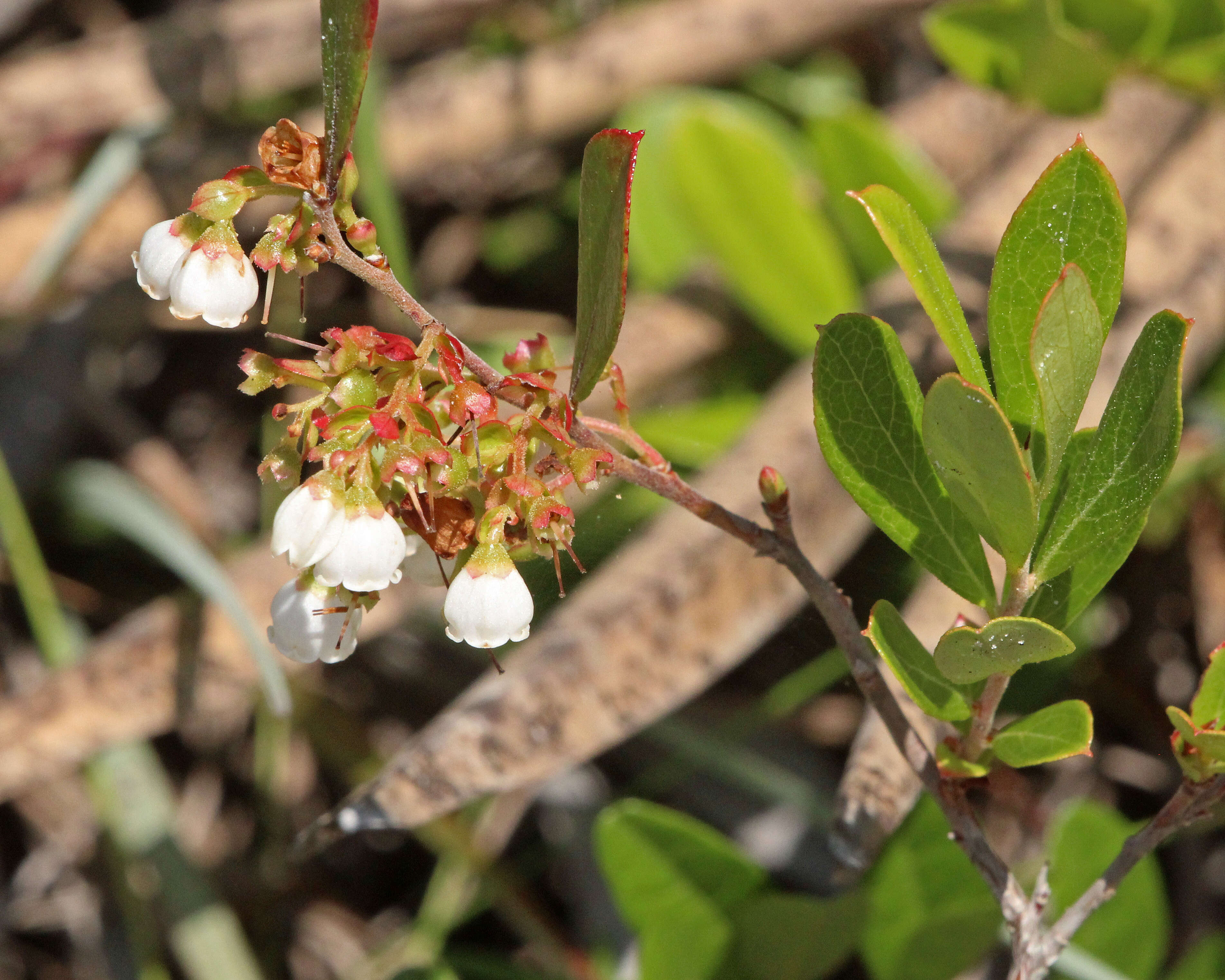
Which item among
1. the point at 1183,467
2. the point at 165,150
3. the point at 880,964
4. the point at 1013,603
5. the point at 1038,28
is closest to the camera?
the point at 1013,603

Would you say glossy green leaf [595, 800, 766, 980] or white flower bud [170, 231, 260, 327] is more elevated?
white flower bud [170, 231, 260, 327]

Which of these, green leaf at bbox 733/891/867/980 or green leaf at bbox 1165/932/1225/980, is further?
green leaf at bbox 1165/932/1225/980

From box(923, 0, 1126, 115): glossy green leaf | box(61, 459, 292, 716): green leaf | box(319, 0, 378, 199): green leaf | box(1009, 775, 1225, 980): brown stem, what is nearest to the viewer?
box(319, 0, 378, 199): green leaf

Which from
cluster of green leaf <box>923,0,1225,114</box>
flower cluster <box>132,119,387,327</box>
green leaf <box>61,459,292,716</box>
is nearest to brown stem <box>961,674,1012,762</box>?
→ flower cluster <box>132,119,387,327</box>

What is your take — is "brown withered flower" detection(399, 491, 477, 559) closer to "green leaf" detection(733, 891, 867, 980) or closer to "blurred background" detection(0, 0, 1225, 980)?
"blurred background" detection(0, 0, 1225, 980)

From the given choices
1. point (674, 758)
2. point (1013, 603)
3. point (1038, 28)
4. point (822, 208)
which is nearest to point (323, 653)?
point (1013, 603)

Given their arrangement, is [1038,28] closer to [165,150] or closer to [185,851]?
[165,150]

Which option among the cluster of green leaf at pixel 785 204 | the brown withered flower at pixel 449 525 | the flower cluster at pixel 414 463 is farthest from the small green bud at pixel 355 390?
the cluster of green leaf at pixel 785 204
